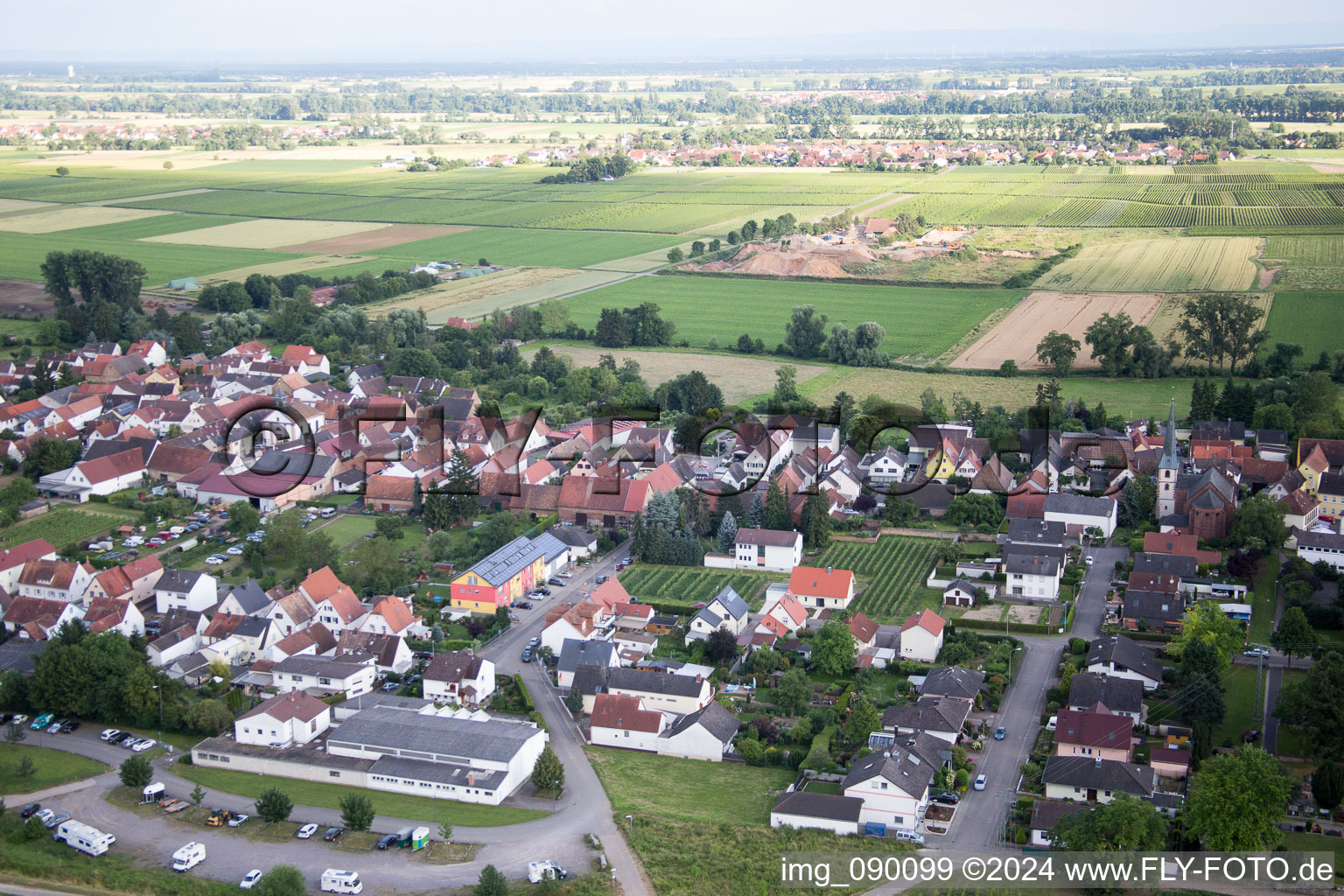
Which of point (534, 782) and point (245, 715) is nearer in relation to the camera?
point (534, 782)

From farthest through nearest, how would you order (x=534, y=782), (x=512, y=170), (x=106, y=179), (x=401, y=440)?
(x=512, y=170), (x=106, y=179), (x=401, y=440), (x=534, y=782)

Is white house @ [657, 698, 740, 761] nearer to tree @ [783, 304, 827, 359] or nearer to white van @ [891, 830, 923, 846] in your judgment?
white van @ [891, 830, 923, 846]

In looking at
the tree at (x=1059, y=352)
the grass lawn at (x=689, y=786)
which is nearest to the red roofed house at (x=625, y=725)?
the grass lawn at (x=689, y=786)

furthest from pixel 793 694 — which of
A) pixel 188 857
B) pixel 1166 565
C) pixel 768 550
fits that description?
pixel 188 857

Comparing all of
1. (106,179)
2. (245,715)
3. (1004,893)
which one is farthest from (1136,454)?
(106,179)

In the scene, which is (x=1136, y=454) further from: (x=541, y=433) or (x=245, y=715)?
(x=245, y=715)

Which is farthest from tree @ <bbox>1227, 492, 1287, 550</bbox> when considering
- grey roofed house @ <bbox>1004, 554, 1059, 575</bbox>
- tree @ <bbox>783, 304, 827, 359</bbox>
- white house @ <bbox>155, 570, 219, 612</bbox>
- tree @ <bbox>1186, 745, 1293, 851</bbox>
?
white house @ <bbox>155, 570, 219, 612</bbox>

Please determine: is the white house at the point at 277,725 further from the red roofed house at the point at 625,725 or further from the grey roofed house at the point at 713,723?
the grey roofed house at the point at 713,723
